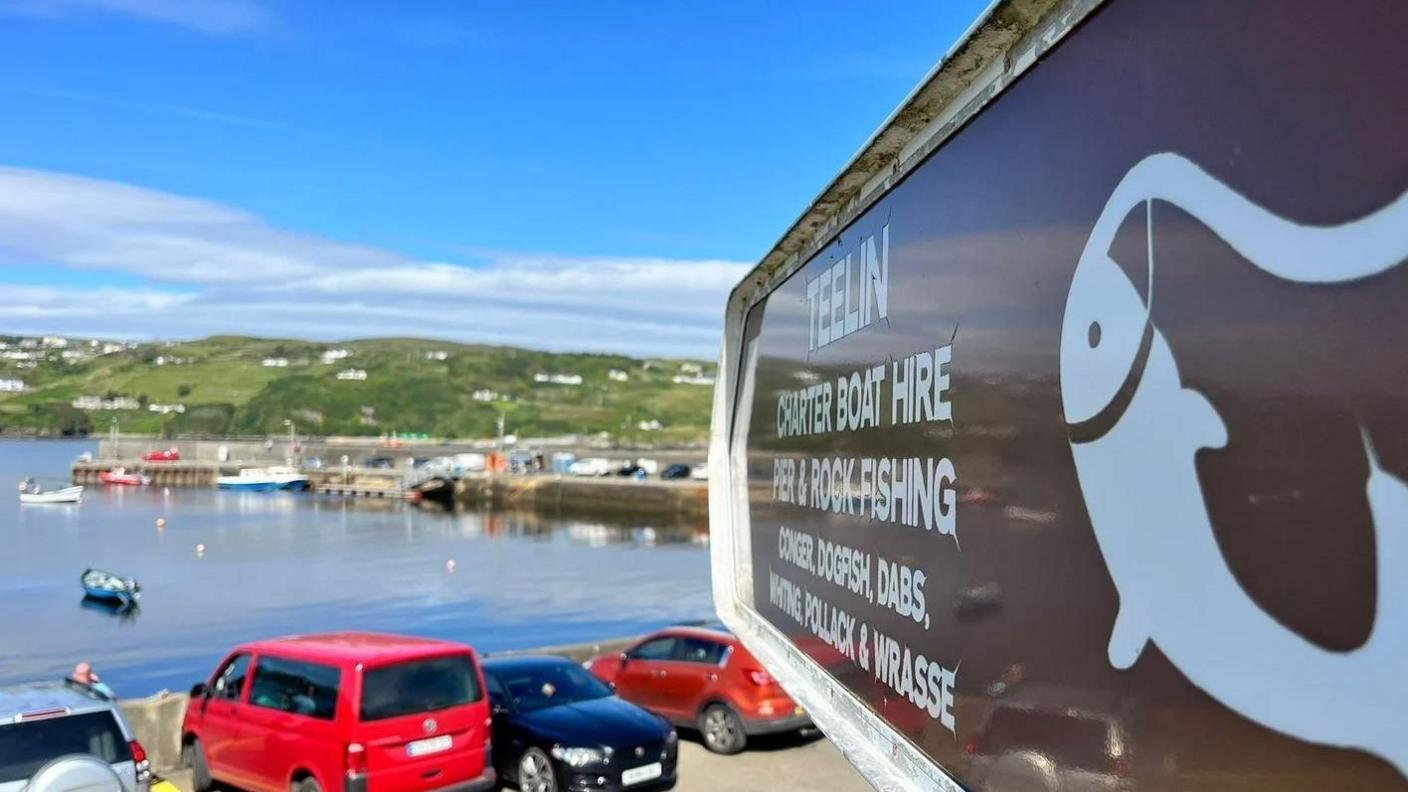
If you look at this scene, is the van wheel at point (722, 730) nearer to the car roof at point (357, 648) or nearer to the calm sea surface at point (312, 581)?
the car roof at point (357, 648)

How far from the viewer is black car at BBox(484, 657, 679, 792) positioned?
1077 centimetres

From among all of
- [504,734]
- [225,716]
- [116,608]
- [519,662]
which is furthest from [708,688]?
[116,608]

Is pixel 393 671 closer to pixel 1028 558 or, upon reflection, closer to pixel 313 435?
pixel 1028 558

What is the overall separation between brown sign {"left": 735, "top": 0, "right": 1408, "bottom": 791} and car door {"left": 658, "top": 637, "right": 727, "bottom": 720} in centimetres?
1082

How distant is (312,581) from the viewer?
48.5m

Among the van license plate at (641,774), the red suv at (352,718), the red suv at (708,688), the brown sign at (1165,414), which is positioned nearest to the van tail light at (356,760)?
the red suv at (352,718)

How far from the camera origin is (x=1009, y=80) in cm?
231

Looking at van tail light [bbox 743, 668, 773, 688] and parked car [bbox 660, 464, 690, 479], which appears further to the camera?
parked car [bbox 660, 464, 690, 479]

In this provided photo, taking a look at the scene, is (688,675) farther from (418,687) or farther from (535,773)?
(418,687)

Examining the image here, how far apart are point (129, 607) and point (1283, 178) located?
151 feet

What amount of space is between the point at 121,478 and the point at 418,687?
4759 inches

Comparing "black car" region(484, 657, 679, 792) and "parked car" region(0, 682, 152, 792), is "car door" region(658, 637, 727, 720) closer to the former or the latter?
"black car" region(484, 657, 679, 792)

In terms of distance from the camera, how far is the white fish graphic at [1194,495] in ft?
3.97

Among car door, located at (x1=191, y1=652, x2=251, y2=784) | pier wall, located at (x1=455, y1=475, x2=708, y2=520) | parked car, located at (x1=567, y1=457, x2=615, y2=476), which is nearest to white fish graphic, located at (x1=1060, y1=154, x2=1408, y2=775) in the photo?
car door, located at (x1=191, y1=652, x2=251, y2=784)
